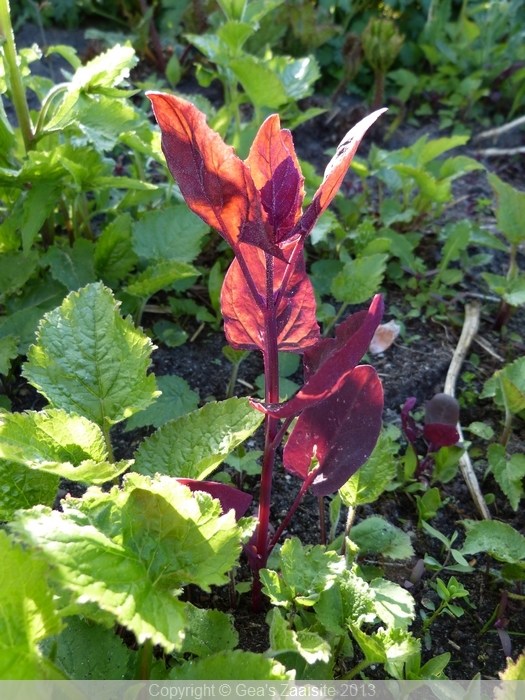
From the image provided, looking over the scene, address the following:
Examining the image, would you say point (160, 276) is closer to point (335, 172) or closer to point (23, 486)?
point (23, 486)

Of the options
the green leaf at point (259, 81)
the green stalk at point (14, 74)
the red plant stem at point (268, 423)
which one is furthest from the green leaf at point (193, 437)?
the green leaf at point (259, 81)

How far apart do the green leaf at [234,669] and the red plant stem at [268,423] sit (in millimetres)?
258

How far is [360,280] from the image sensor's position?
1.63 meters

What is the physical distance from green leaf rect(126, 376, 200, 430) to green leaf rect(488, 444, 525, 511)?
69cm

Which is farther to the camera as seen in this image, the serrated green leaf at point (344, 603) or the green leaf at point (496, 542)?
the green leaf at point (496, 542)

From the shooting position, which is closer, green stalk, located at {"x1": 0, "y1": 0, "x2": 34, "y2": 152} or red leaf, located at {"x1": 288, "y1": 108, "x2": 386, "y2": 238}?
red leaf, located at {"x1": 288, "y1": 108, "x2": 386, "y2": 238}

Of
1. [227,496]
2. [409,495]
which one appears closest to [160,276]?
[227,496]

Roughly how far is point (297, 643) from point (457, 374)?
105 cm

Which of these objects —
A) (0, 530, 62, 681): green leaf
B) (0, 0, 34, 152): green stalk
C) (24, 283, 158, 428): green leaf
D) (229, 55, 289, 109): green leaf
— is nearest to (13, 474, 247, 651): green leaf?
(0, 530, 62, 681): green leaf

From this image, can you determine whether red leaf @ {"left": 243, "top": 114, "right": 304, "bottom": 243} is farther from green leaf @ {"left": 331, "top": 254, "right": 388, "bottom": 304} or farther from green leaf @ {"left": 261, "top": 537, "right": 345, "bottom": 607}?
green leaf @ {"left": 331, "top": 254, "right": 388, "bottom": 304}

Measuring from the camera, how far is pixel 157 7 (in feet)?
11.2

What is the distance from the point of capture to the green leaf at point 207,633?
3.06 feet

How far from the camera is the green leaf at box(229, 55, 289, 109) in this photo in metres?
1.70

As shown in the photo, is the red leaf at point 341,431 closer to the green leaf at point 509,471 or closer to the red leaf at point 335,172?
the red leaf at point 335,172
